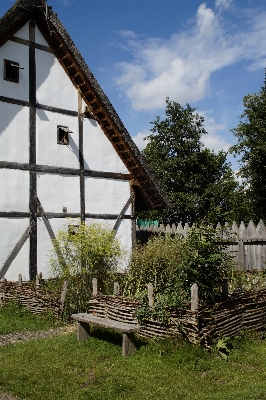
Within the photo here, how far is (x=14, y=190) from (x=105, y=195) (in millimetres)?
3010

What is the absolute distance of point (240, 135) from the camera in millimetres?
19000

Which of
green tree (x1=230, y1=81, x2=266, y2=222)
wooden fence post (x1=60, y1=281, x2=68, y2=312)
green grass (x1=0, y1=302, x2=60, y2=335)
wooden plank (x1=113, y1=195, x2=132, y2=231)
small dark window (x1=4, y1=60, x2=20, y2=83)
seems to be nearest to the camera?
green grass (x1=0, y1=302, x2=60, y2=335)

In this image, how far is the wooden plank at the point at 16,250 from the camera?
426 inches

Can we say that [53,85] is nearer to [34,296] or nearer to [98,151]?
[98,151]

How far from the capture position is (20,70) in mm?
11664

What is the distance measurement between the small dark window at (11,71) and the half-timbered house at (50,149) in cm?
3

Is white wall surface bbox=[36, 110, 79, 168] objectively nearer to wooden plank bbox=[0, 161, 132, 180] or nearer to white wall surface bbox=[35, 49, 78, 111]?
wooden plank bbox=[0, 161, 132, 180]

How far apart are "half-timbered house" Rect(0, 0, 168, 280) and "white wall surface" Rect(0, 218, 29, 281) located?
0.03m

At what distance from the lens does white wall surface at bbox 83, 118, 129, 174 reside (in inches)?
508

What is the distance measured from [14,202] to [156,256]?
4068 mm

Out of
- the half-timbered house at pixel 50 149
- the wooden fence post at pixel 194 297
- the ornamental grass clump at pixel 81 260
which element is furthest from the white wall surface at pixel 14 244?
the wooden fence post at pixel 194 297

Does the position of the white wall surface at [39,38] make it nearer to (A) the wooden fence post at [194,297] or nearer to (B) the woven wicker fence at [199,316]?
(B) the woven wicker fence at [199,316]

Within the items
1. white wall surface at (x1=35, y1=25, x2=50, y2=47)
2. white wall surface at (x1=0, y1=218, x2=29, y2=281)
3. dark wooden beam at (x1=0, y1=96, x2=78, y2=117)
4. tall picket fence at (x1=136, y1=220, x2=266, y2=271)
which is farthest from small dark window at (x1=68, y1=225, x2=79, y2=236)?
white wall surface at (x1=35, y1=25, x2=50, y2=47)

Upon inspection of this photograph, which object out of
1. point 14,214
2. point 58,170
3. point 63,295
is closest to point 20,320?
point 63,295
